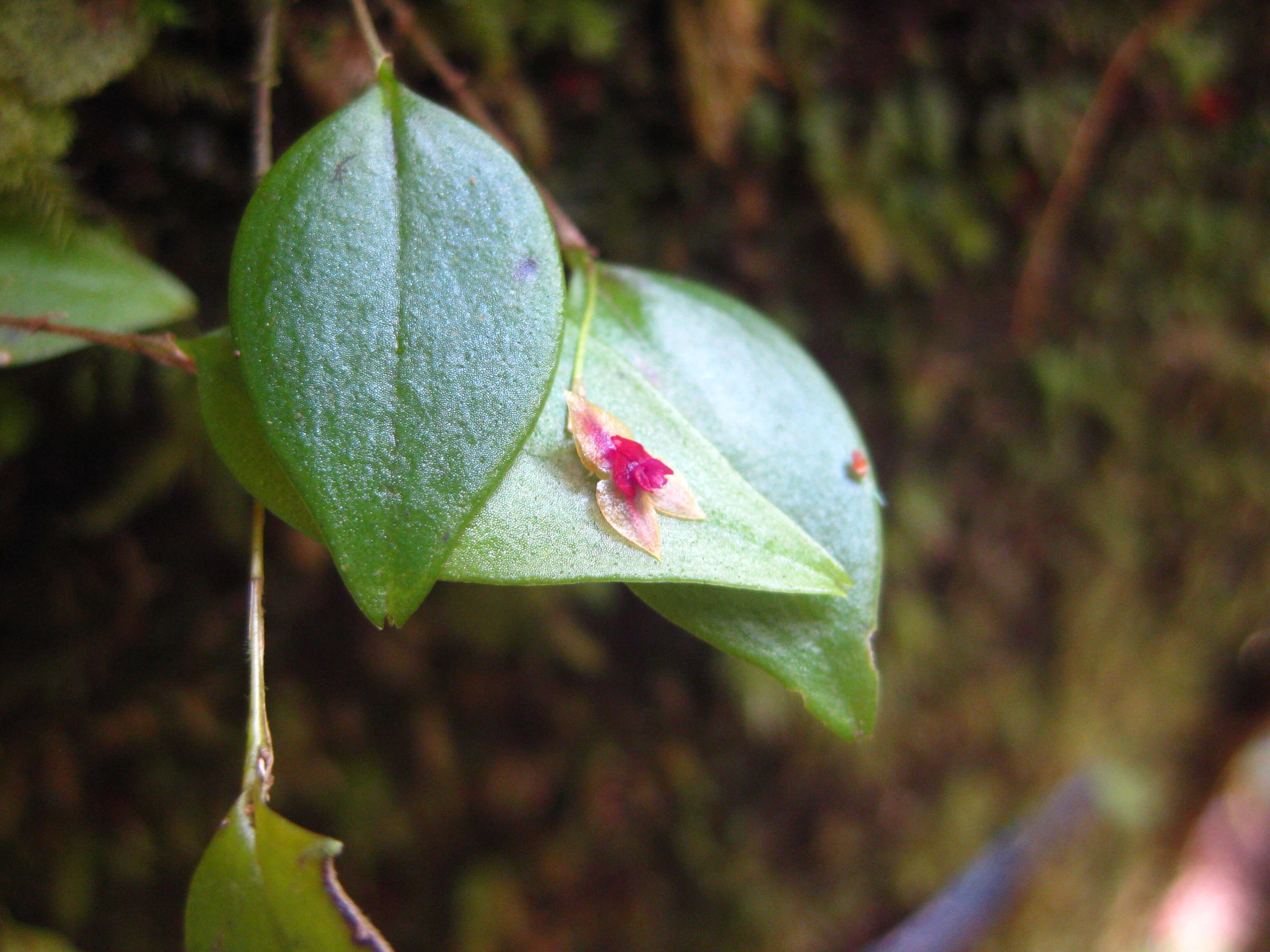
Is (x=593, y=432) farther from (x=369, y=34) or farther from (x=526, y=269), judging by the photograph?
(x=369, y=34)

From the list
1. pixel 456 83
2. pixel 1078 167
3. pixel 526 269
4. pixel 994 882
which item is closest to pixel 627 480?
pixel 526 269

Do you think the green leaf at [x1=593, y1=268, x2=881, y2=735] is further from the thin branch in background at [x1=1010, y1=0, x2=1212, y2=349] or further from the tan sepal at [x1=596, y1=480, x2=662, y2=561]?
the thin branch in background at [x1=1010, y1=0, x2=1212, y2=349]

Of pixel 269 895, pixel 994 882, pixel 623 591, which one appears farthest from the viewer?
pixel 994 882

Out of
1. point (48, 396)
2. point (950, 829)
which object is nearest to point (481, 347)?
point (48, 396)

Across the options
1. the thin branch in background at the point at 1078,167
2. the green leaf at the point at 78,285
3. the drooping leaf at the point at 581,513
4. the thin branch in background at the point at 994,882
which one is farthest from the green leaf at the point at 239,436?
the thin branch in background at the point at 994,882

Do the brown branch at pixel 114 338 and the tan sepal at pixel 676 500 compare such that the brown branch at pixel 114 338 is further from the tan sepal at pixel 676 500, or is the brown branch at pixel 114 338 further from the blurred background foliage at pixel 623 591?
the tan sepal at pixel 676 500

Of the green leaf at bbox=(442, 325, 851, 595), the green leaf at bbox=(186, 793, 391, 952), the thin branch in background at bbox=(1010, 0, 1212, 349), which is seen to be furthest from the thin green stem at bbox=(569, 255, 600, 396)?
the thin branch in background at bbox=(1010, 0, 1212, 349)

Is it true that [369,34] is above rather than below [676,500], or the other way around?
above

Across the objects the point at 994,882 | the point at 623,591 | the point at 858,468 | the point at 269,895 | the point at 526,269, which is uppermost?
the point at 526,269
